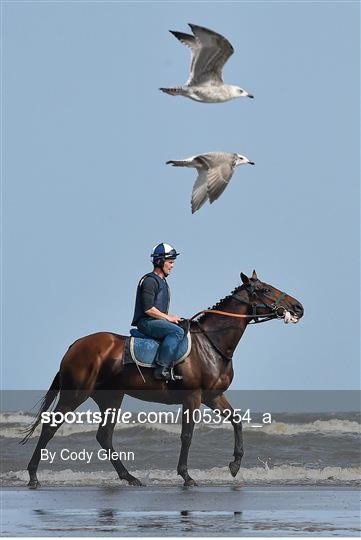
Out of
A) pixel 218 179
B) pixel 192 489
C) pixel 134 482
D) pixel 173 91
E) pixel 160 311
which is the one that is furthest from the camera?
pixel 218 179

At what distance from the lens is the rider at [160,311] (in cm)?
1988

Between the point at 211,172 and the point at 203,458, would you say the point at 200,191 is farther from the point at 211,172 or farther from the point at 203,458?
the point at 203,458

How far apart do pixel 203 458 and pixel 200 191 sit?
265 inches

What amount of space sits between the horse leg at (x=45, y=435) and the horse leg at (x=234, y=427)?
1724 millimetres

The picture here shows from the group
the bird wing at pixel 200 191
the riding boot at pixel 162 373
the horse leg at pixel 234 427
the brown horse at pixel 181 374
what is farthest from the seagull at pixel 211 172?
the horse leg at pixel 234 427

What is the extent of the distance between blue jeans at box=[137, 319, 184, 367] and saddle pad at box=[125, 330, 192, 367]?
0.07 m

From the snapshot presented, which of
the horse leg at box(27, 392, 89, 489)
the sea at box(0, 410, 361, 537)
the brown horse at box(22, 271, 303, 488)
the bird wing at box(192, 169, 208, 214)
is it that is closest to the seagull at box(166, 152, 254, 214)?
the bird wing at box(192, 169, 208, 214)

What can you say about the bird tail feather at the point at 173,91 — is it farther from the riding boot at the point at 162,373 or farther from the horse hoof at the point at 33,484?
the horse hoof at the point at 33,484

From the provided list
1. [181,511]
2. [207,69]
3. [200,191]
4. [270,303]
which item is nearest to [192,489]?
[270,303]

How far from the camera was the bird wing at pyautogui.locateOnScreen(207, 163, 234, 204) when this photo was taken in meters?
21.4

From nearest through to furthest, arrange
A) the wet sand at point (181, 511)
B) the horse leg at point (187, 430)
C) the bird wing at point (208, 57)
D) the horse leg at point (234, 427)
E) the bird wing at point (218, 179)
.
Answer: the wet sand at point (181, 511) → the horse leg at point (187, 430) → the horse leg at point (234, 427) → the bird wing at point (208, 57) → the bird wing at point (218, 179)

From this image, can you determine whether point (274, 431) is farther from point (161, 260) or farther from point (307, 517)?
point (307, 517)

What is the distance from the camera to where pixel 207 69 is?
2091 centimetres

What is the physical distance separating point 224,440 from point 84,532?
15.5 m
